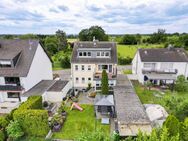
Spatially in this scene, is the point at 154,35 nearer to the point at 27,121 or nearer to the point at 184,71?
the point at 184,71

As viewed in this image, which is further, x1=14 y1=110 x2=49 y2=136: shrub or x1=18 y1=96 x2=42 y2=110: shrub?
x1=18 y1=96 x2=42 y2=110: shrub

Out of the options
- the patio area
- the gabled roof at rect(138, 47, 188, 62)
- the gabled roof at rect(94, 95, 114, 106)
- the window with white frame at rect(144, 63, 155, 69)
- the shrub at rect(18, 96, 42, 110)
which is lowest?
the patio area

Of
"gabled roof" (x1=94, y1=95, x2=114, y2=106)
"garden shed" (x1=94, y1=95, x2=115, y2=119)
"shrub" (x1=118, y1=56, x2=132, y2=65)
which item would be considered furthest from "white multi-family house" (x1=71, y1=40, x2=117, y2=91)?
"shrub" (x1=118, y1=56, x2=132, y2=65)

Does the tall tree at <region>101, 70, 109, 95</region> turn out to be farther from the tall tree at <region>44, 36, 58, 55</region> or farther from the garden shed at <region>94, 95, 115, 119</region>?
the tall tree at <region>44, 36, 58, 55</region>

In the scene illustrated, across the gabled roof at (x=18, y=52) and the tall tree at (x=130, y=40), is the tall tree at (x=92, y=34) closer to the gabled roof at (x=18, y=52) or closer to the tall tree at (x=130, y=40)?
the tall tree at (x=130, y=40)

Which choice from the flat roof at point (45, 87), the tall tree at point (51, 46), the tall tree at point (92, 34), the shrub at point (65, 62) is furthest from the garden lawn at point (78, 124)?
the tall tree at point (92, 34)
